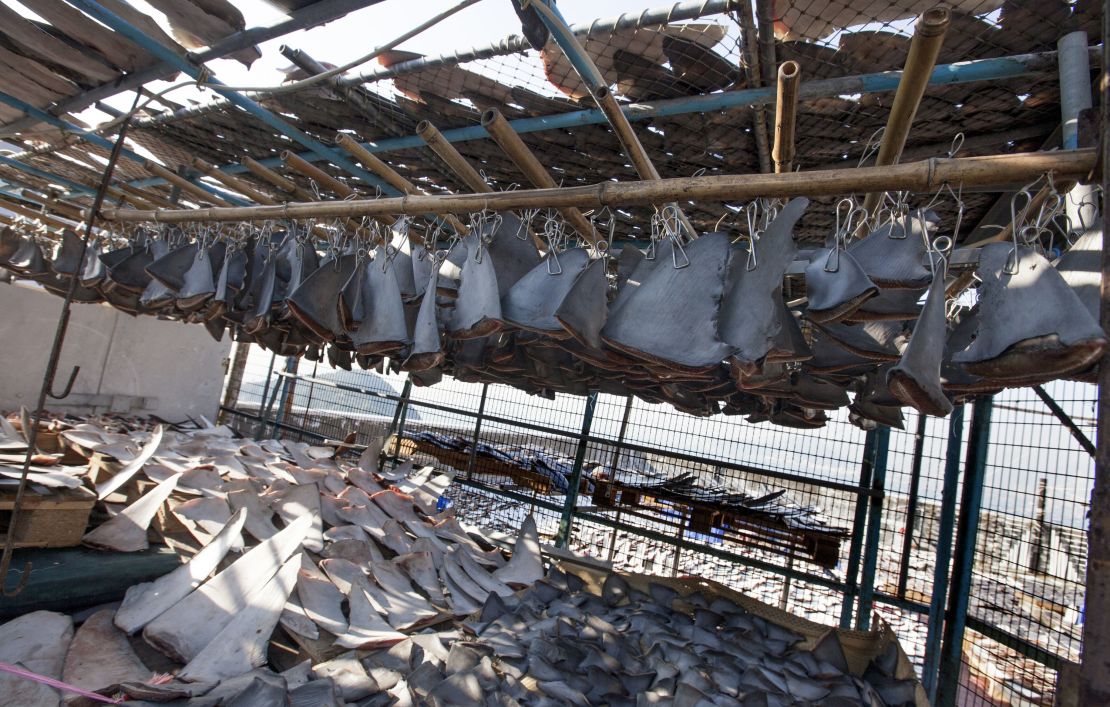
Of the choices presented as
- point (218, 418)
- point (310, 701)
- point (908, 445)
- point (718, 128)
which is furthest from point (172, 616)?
point (218, 418)

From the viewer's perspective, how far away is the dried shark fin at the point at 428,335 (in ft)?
5.97

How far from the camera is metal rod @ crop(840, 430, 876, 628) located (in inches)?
140

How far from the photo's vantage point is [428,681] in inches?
81.6

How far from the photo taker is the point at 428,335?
1.83m

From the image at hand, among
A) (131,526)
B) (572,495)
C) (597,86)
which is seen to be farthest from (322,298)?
(572,495)

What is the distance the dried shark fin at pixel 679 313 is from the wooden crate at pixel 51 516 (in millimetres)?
2796

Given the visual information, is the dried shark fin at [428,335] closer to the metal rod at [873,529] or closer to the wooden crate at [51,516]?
the wooden crate at [51,516]

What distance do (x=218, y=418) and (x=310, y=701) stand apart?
7605 millimetres

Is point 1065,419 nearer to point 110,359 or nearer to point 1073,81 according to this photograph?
point 1073,81

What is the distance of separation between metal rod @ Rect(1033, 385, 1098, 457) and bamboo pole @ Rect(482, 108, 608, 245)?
7.13 feet

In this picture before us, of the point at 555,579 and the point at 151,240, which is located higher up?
the point at 151,240

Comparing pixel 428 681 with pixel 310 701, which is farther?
pixel 428 681

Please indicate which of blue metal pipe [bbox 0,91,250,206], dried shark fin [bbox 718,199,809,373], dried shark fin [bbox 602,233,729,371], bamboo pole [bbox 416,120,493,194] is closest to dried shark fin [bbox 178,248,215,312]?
blue metal pipe [bbox 0,91,250,206]

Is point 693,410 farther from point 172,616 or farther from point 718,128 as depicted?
point 172,616
